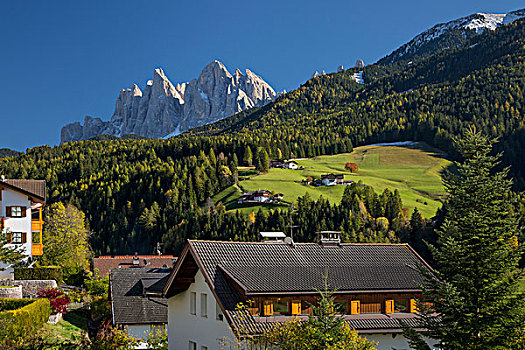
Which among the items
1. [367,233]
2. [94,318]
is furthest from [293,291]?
[367,233]

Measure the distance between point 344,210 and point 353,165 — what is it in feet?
188

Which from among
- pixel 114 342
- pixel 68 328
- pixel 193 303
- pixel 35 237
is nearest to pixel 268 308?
pixel 193 303

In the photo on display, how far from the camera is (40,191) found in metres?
62.5

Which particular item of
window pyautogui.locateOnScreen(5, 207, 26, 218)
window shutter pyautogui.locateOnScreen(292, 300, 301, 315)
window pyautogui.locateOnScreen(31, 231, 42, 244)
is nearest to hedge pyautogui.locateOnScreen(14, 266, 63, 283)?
window pyautogui.locateOnScreen(5, 207, 26, 218)

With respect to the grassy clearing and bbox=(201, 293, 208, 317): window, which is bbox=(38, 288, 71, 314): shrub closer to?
the grassy clearing

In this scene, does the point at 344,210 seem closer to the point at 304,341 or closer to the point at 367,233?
the point at 367,233

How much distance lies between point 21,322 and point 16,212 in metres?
30.5

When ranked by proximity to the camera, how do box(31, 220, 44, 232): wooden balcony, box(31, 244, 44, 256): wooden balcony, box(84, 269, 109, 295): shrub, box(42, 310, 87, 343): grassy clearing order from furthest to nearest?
box(31, 244, 44, 256): wooden balcony → box(31, 220, 44, 232): wooden balcony → box(84, 269, 109, 295): shrub → box(42, 310, 87, 343): grassy clearing

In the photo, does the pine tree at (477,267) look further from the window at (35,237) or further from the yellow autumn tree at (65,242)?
the yellow autumn tree at (65,242)

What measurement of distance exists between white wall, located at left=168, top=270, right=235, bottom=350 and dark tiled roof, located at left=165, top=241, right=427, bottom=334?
3.89 feet

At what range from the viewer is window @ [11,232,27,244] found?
192 ft

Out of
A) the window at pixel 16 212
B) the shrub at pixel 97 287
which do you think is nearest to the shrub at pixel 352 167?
the shrub at pixel 97 287

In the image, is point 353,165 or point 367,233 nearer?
point 367,233

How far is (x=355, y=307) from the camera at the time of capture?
2808cm
